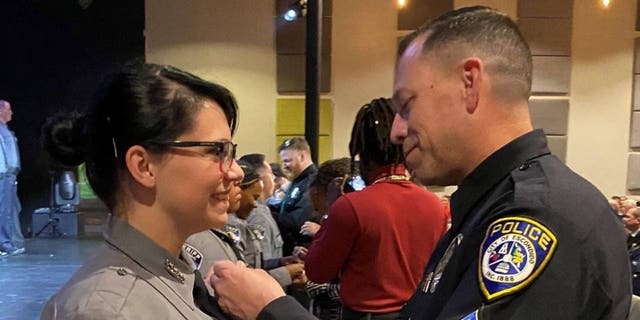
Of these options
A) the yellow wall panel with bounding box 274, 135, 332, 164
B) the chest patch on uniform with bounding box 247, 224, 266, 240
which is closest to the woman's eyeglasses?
the chest patch on uniform with bounding box 247, 224, 266, 240

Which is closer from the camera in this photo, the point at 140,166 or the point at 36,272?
the point at 140,166

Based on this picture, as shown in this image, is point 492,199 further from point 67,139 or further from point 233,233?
point 233,233

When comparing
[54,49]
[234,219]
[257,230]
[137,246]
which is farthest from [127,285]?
[54,49]

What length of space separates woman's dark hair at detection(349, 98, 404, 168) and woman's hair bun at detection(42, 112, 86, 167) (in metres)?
1.10

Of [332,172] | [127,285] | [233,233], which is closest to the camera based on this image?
[127,285]

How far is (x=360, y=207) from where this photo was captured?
1964 millimetres

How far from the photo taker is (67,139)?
3.49 feet

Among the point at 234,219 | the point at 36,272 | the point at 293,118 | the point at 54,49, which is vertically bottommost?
the point at 36,272

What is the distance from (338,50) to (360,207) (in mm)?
4241

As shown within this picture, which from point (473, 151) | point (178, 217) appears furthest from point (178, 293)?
point (473, 151)

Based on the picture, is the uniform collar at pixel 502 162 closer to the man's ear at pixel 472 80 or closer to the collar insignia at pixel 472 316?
the man's ear at pixel 472 80

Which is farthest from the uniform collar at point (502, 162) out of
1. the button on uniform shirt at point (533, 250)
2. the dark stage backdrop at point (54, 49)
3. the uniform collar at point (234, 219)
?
the dark stage backdrop at point (54, 49)

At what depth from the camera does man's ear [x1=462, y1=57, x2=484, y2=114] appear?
3.16 ft

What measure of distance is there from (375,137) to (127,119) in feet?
3.80
